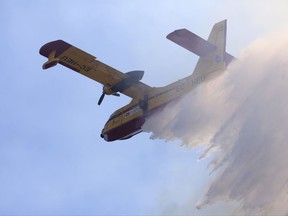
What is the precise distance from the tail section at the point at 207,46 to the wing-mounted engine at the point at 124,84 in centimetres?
309

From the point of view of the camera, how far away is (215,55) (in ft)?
109

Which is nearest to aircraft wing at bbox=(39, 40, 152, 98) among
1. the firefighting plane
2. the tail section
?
the firefighting plane

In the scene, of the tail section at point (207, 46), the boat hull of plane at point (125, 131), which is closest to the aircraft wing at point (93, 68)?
the boat hull of plane at point (125, 131)

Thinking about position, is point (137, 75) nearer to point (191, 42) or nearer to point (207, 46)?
point (191, 42)

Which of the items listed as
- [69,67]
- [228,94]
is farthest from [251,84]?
[69,67]

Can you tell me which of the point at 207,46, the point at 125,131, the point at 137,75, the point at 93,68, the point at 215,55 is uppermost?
the point at 93,68

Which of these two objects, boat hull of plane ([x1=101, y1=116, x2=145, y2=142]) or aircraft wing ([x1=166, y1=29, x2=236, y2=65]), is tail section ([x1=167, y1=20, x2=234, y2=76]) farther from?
boat hull of plane ([x1=101, y1=116, x2=145, y2=142])

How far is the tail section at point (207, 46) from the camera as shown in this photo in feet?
105

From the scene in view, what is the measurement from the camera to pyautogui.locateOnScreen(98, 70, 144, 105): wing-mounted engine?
3528 cm

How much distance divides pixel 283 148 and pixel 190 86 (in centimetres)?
611

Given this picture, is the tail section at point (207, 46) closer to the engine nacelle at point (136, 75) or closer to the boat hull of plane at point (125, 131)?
the engine nacelle at point (136, 75)

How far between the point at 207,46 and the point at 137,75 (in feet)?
13.6

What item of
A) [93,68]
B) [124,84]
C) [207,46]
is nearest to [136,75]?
[124,84]

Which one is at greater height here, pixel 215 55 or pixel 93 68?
pixel 93 68
